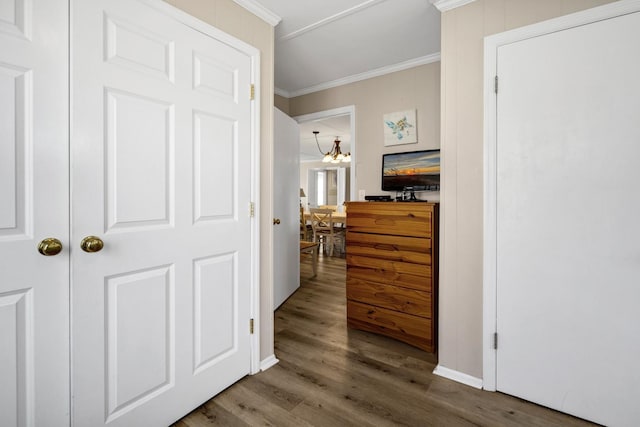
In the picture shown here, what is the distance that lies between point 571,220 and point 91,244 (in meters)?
2.23

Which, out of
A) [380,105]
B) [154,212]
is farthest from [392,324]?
[380,105]

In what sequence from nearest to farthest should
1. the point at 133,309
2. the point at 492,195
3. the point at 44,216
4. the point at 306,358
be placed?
1. the point at 44,216
2. the point at 133,309
3. the point at 492,195
4. the point at 306,358

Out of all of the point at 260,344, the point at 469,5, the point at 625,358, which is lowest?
the point at 260,344

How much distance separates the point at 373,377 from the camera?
78.0 inches

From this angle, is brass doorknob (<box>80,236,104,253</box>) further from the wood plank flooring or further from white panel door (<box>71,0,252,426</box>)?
the wood plank flooring

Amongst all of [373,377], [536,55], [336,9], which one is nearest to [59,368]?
[373,377]

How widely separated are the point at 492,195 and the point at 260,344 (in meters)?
1.71

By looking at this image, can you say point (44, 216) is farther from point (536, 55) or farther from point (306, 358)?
point (536, 55)

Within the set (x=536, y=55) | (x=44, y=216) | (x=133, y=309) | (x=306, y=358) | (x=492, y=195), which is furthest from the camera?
(x=306, y=358)

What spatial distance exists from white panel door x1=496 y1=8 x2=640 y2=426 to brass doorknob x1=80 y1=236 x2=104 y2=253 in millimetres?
1998

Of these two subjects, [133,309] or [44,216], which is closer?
[44,216]

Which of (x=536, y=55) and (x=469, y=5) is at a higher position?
(x=469, y=5)

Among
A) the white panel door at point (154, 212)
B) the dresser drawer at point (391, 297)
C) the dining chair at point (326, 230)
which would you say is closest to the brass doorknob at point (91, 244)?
the white panel door at point (154, 212)

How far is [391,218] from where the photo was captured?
2.42 metres
